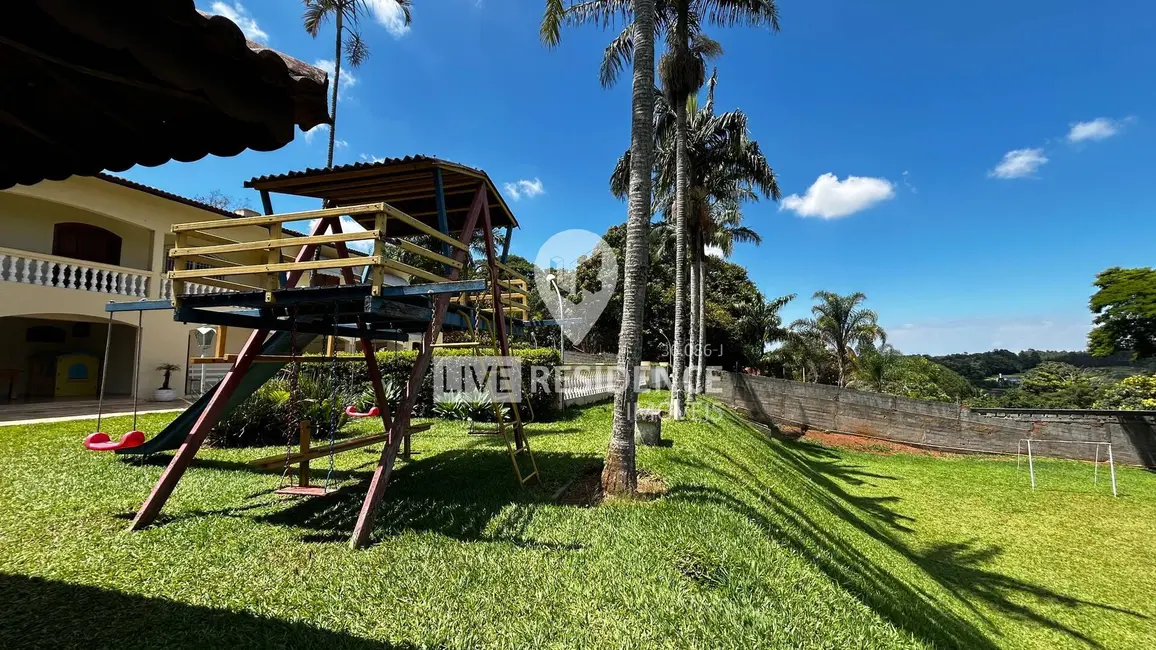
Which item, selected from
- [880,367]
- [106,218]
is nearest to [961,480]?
[880,367]

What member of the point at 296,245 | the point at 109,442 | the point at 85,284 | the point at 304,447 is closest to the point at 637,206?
the point at 296,245

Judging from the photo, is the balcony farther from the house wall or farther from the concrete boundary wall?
the concrete boundary wall

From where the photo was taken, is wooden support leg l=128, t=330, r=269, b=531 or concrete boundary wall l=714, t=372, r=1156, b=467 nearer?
wooden support leg l=128, t=330, r=269, b=531

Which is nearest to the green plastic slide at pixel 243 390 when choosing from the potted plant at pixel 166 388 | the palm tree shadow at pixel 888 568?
the palm tree shadow at pixel 888 568

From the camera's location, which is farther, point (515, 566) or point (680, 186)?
point (680, 186)

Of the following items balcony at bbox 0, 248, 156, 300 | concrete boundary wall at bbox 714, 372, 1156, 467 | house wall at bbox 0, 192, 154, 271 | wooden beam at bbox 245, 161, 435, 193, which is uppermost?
house wall at bbox 0, 192, 154, 271

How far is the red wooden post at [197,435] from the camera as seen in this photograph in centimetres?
478

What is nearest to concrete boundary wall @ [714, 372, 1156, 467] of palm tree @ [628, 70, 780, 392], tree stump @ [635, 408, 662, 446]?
palm tree @ [628, 70, 780, 392]

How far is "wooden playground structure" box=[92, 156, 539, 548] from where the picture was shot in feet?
14.5

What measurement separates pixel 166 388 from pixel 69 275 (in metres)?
3.71

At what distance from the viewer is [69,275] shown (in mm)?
12500

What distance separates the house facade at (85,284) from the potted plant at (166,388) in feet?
0.46

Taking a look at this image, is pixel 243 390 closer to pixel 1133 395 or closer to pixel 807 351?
pixel 807 351

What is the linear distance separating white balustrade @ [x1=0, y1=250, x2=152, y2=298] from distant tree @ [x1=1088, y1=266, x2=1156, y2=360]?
3693 cm
